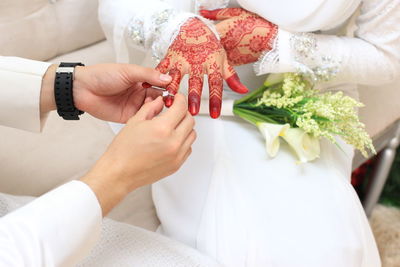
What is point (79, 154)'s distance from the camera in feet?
3.85

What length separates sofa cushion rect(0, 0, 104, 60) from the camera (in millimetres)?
1275

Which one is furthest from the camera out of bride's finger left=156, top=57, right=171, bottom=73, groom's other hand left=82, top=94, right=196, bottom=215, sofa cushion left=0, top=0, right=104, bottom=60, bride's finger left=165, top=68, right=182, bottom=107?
sofa cushion left=0, top=0, right=104, bottom=60

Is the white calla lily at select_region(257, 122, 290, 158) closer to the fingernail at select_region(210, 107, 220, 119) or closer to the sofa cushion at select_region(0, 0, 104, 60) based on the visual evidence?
the fingernail at select_region(210, 107, 220, 119)

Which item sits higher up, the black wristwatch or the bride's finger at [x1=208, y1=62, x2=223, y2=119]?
the bride's finger at [x1=208, y1=62, x2=223, y2=119]

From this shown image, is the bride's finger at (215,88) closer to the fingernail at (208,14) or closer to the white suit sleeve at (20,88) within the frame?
the fingernail at (208,14)

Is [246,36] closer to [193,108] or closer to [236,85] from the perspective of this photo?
[236,85]

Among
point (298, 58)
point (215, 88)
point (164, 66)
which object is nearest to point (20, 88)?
point (164, 66)

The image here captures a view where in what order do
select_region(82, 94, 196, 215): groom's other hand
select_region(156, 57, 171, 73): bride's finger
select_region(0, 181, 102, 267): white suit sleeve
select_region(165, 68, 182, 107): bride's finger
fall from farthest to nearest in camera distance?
select_region(156, 57, 171, 73): bride's finger, select_region(165, 68, 182, 107): bride's finger, select_region(82, 94, 196, 215): groom's other hand, select_region(0, 181, 102, 267): white suit sleeve

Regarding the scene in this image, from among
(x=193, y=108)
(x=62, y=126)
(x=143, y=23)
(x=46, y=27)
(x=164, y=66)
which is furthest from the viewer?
(x=46, y=27)

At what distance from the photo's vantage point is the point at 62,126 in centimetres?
125

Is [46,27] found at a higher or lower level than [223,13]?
lower

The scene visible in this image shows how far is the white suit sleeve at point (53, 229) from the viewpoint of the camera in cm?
56

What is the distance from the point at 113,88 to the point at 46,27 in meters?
0.61


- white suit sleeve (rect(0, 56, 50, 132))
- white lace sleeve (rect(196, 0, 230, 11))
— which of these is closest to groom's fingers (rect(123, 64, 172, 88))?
white suit sleeve (rect(0, 56, 50, 132))
